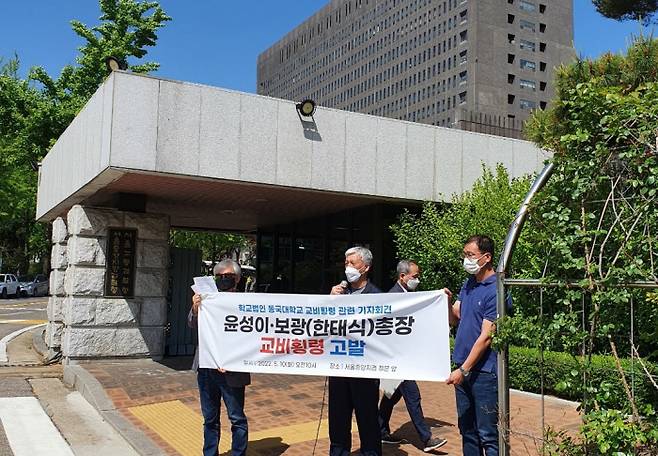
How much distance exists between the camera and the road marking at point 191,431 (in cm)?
611

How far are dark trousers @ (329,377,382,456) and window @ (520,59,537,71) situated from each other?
3661 inches

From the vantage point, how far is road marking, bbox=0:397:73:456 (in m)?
6.17

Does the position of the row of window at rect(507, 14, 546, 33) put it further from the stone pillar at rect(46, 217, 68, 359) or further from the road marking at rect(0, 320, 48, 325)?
the stone pillar at rect(46, 217, 68, 359)

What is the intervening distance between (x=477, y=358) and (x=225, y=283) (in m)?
2.47

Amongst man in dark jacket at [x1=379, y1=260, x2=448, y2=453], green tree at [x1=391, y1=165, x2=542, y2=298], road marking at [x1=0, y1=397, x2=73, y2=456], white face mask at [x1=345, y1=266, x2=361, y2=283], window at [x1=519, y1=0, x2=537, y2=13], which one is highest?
window at [x1=519, y1=0, x2=537, y2=13]

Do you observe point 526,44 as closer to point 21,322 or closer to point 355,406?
point 21,322

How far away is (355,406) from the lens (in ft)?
16.2

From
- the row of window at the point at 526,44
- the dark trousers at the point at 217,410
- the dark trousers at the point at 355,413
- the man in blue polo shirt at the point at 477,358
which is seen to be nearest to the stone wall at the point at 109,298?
the dark trousers at the point at 217,410

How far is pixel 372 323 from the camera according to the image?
197 inches

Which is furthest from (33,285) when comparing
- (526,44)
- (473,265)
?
(526,44)

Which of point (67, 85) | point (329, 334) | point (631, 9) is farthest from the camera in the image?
point (67, 85)

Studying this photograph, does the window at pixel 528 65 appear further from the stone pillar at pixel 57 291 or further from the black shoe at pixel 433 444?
the black shoe at pixel 433 444

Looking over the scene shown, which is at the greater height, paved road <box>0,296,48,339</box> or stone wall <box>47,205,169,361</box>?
stone wall <box>47,205,169,361</box>

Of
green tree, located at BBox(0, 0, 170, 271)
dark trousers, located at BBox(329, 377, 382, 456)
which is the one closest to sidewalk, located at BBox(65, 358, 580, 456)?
dark trousers, located at BBox(329, 377, 382, 456)
